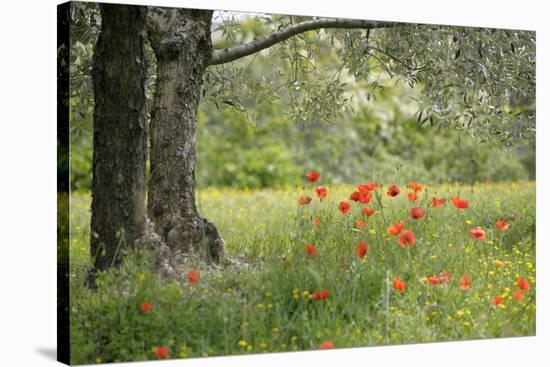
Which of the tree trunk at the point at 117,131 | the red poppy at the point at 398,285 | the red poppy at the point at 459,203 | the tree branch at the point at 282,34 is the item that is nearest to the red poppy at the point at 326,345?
the red poppy at the point at 398,285

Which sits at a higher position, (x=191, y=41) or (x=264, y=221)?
(x=191, y=41)

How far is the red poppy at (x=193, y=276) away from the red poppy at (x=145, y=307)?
33 cm

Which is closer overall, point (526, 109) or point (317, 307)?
point (317, 307)

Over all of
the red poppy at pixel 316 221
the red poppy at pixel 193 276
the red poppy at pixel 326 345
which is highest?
the red poppy at pixel 316 221

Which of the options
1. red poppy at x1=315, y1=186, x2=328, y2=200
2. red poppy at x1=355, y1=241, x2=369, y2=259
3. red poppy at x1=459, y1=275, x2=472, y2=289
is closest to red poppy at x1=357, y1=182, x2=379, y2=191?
red poppy at x1=315, y1=186, x2=328, y2=200

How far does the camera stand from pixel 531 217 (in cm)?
739

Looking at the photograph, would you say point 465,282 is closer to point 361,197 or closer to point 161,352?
point 361,197

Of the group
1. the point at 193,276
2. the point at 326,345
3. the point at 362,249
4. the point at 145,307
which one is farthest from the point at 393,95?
the point at 145,307

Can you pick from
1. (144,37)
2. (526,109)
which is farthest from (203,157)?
(526,109)

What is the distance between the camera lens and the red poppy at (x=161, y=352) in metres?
5.68

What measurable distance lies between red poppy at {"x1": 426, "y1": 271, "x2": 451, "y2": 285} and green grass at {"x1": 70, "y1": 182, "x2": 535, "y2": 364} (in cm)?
3

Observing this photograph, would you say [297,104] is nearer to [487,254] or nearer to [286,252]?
[286,252]

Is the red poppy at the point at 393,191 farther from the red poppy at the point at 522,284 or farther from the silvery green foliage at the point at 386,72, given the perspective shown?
the red poppy at the point at 522,284

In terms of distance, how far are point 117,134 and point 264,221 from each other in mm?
1439
